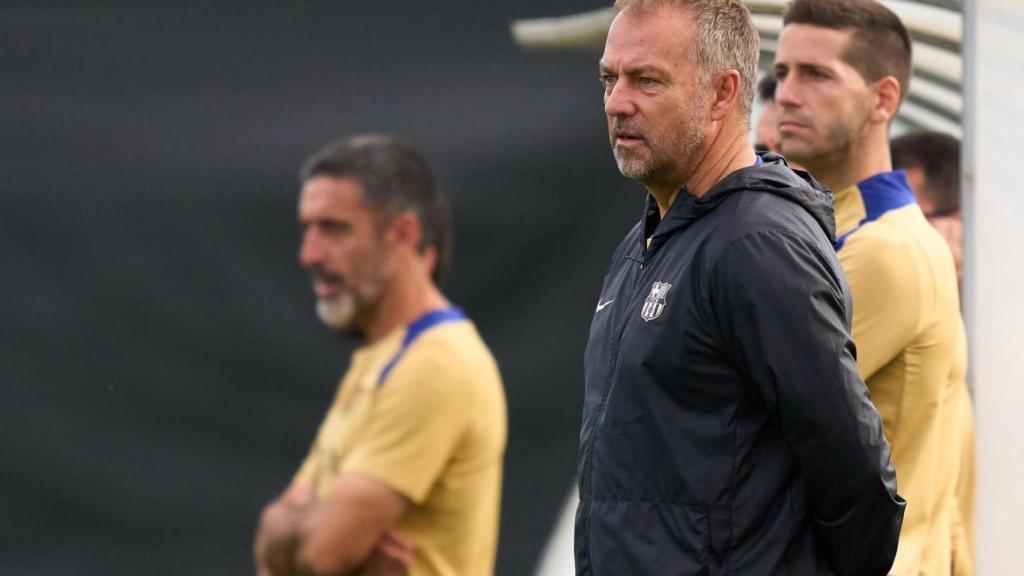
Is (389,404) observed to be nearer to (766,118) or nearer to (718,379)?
(766,118)

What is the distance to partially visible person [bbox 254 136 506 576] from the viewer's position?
301 centimetres

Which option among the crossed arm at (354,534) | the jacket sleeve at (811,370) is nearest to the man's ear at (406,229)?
the crossed arm at (354,534)

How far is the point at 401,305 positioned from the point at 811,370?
1746 mm

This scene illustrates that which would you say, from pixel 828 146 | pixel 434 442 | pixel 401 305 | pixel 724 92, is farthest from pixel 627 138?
pixel 401 305

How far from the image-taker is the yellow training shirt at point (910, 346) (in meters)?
2.31

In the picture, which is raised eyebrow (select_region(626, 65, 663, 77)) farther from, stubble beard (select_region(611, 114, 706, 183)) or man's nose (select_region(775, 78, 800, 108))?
man's nose (select_region(775, 78, 800, 108))

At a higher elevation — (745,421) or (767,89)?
(767,89)

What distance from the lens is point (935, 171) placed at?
3.55m

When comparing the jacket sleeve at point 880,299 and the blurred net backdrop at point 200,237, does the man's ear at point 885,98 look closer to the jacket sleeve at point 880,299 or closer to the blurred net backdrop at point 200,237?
the jacket sleeve at point 880,299

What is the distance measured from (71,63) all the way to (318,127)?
66cm

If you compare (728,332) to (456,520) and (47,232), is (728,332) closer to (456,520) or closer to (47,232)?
(456,520)

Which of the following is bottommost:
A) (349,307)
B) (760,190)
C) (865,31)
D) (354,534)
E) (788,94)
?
(354,534)

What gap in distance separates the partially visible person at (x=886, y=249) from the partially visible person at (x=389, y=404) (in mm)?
962

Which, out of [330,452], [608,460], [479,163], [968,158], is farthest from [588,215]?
[608,460]
